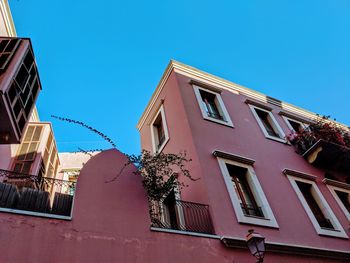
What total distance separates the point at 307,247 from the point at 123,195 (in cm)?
507

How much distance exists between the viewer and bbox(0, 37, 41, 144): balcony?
24.5 feet

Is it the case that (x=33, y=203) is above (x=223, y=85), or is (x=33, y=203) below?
below

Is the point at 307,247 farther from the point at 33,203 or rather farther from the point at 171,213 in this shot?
the point at 33,203

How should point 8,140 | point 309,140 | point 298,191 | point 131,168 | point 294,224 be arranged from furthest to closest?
point 309,140 → point 298,191 → point 294,224 → point 8,140 → point 131,168

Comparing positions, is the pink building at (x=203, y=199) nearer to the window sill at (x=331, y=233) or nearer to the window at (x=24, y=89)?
the window sill at (x=331, y=233)

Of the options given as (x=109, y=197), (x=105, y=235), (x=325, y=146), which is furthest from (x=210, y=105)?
(x=105, y=235)

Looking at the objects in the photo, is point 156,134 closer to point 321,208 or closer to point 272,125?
point 272,125

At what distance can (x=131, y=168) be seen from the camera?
741cm

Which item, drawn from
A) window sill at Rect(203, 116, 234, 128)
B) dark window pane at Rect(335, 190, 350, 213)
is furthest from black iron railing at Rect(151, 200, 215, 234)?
dark window pane at Rect(335, 190, 350, 213)

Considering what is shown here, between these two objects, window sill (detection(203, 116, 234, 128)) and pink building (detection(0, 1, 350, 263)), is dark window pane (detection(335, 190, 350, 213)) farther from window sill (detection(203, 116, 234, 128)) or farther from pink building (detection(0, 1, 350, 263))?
window sill (detection(203, 116, 234, 128))

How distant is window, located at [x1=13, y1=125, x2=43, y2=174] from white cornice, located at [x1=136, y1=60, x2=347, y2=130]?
462 centimetres

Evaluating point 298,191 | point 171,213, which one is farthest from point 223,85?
point 171,213

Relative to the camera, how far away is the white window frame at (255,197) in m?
7.96

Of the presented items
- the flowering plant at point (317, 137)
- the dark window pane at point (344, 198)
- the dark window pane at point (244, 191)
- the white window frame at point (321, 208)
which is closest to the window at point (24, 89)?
the dark window pane at point (244, 191)
